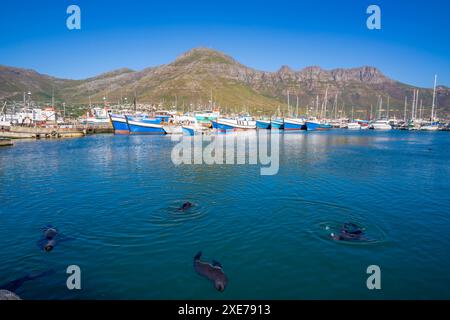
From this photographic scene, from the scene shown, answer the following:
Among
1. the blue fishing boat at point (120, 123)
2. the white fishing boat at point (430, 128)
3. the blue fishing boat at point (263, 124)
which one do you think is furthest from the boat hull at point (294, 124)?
the blue fishing boat at point (120, 123)

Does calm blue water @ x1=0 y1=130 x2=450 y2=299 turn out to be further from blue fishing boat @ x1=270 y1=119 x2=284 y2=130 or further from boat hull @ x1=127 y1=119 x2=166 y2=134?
blue fishing boat @ x1=270 y1=119 x2=284 y2=130

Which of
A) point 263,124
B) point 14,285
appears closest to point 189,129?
point 263,124

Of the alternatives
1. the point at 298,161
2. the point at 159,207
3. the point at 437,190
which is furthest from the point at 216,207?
the point at 298,161

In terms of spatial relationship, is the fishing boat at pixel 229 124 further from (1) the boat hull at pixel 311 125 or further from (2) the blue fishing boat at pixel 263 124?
(1) the boat hull at pixel 311 125

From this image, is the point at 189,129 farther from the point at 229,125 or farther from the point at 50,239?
the point at 50,239

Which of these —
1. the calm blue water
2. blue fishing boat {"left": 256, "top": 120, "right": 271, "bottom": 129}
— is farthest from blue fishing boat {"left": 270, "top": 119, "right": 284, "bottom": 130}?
the calm blue water
